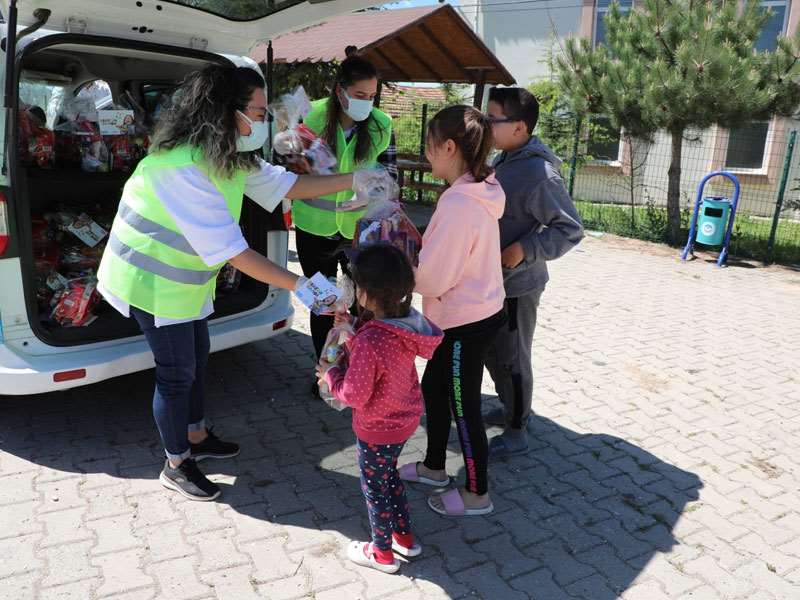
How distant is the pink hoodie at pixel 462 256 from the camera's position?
2.60 meters

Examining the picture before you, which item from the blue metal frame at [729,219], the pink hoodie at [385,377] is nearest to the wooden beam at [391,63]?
the blue metal frame at [729,219]

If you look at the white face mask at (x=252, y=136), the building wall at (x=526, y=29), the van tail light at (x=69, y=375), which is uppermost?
the building wall at (x=526, y=29)

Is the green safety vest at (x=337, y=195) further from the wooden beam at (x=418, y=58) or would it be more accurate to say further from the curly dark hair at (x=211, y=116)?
the wooden beam at (x=418, y=58)

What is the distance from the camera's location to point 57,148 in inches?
146

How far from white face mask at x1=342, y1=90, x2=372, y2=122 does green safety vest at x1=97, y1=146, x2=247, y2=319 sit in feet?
3.28

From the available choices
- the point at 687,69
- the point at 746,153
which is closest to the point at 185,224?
the point at 687,69

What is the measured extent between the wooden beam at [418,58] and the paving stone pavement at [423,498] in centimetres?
613

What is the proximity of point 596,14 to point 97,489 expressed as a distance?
47.3 ft

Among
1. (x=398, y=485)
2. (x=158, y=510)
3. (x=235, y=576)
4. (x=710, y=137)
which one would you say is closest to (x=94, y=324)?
(x=158, y=510)

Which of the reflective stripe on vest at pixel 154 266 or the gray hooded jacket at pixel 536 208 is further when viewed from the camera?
the gray hooded jacket at pixel 536 208

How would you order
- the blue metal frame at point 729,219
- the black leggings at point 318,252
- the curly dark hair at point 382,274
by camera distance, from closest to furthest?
the curly dark hair at point 382,274 → the black leggings at point 318,252 → the blue metal frame at point 729,219

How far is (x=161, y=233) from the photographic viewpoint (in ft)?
8.65

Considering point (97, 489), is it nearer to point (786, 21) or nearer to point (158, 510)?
point (158, 510)

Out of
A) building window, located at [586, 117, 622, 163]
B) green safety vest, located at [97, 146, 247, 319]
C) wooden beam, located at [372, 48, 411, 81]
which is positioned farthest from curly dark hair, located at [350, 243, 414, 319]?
wooden beam, located at [372, 48, 411, 81]
